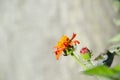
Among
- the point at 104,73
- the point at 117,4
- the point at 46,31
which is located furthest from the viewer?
the point at 46,31

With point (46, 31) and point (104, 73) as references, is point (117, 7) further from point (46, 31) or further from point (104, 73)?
point (104, 73)

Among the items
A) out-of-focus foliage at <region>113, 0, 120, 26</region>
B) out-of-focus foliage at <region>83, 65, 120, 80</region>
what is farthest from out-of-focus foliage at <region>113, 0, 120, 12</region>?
out-of-focus foliage at <region>83, 65, 120, 80</region>

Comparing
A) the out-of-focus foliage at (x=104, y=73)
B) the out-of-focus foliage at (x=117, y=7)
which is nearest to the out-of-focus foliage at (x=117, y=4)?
the out-of-focus foliage at (x=117, y=7)

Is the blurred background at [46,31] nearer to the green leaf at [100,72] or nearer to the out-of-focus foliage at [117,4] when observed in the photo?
the out-of-focus foliage at [117,4]

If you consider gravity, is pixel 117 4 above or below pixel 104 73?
above

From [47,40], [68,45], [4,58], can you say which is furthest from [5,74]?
[68,45]

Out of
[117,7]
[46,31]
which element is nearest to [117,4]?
[117,7]

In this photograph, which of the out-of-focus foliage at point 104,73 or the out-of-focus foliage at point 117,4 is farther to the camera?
the out-of-focus foliage at point 117,4

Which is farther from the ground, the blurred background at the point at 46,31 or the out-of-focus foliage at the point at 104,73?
the blurred background at the point at 46,31
